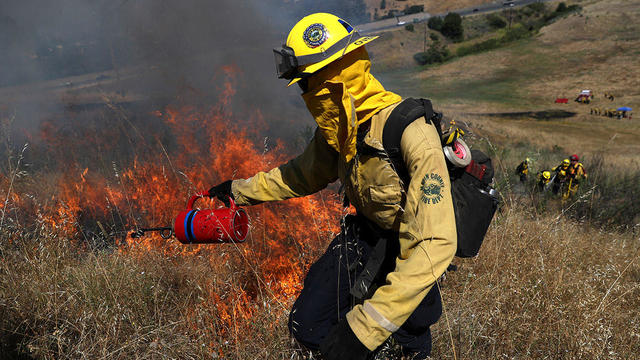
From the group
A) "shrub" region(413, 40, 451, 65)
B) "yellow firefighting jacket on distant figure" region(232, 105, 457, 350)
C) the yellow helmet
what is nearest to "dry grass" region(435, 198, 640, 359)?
"yellow firefighting jacket on distant figure" region(232, 105, 457, 350)

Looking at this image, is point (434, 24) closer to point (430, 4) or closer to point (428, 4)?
point (430, 4)

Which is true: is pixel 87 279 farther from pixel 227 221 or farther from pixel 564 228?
pixel 564 228

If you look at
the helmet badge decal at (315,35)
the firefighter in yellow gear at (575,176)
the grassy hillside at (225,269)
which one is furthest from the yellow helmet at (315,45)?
the firefighter in yellow gear at (575,176)

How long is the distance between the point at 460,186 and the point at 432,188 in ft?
1.10

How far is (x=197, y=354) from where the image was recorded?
6.52 feet

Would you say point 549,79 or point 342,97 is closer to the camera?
point 342,97

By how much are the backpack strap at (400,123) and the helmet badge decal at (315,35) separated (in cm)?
47

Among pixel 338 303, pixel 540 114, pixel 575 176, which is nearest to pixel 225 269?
pixel 338 303

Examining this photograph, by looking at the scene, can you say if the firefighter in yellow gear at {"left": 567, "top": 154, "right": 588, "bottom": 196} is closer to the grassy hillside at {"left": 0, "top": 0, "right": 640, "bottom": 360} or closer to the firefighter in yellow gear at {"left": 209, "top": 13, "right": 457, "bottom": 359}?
the grassy hillside at {"left": 0, "top": 0, "right": 640, "bottom": 360}

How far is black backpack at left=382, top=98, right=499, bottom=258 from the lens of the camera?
5.46 ft

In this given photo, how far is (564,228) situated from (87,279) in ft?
13.4

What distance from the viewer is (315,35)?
178 centimetres

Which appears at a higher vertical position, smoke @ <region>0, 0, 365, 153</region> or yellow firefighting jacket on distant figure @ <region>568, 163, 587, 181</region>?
smoke @ <region>0, 0, 365, 153</region>

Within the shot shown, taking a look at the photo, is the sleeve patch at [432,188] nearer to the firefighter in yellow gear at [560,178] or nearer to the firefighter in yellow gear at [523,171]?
the firefighter in yellow gear at [560,178]
